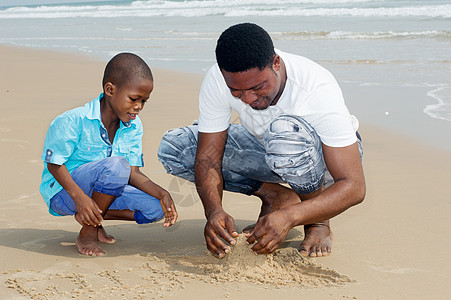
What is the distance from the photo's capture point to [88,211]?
2.75 metres

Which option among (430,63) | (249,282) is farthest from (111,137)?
(430,63)

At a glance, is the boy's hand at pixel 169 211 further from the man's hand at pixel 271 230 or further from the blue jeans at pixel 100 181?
the man's hand at pixel 271 230

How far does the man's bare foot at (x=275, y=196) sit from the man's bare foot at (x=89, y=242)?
3.07ft

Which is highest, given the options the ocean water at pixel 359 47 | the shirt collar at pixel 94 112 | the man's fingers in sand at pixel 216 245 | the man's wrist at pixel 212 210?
the shirt collar at pixel 94 112

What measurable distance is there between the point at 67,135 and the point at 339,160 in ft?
4.14

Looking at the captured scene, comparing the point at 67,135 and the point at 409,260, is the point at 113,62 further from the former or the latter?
the point at 409,260

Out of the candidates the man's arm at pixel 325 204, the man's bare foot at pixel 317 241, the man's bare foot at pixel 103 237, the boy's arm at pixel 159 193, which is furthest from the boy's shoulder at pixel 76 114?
the man's bare foot at pixel 317 241

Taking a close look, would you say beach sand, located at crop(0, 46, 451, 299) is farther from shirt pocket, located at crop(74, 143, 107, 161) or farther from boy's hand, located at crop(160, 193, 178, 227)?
shirt pocket, located at crop(74, 143, 107, 161)

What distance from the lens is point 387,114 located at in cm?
580

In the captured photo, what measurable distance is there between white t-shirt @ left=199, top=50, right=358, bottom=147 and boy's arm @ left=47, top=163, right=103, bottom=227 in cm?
67

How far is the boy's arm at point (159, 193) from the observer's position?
2.89 m

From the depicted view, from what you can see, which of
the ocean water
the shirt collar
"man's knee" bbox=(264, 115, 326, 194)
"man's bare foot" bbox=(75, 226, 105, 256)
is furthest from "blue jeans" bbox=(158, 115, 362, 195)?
the ocean water


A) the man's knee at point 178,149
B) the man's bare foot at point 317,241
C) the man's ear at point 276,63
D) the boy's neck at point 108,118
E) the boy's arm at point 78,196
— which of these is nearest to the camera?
the man's ear at point 276,63

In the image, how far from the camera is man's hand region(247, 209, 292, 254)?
2.45 m
